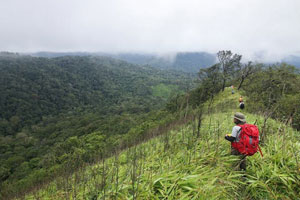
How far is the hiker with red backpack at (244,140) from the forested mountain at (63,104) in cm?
3969

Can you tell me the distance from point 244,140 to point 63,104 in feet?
431

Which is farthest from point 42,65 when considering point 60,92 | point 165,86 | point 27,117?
point 165,86

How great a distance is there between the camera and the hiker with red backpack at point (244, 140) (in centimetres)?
256

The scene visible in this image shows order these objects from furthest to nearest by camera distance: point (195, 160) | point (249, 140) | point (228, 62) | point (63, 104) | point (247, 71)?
point (63, 104), point (228, 62), point (247, 71), point (195, 160), point (249, 140)

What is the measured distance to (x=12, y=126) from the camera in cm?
7850

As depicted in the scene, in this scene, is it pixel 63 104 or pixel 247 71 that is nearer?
pixel 247 71

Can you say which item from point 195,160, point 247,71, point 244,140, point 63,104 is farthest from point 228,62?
point 63,104

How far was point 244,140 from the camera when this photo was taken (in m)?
2.61

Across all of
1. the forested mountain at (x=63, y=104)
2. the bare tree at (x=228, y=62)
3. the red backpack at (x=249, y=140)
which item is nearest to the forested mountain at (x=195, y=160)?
the bare tree at (x=228, y=62)

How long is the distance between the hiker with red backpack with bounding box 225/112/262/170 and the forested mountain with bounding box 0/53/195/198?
39.7 m

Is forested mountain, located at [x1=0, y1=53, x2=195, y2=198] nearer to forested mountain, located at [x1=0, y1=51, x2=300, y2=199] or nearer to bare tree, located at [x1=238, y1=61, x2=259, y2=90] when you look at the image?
bare tree, located at [x1=238, y1=61, x2=259, y2=90]

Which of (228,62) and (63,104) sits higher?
(228,62)

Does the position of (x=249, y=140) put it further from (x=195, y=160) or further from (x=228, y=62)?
(x=228, y=62)

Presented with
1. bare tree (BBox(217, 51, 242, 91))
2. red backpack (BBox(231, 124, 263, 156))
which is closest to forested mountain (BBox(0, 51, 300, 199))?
bare tree (BBox(217, 51, 242, 91))
